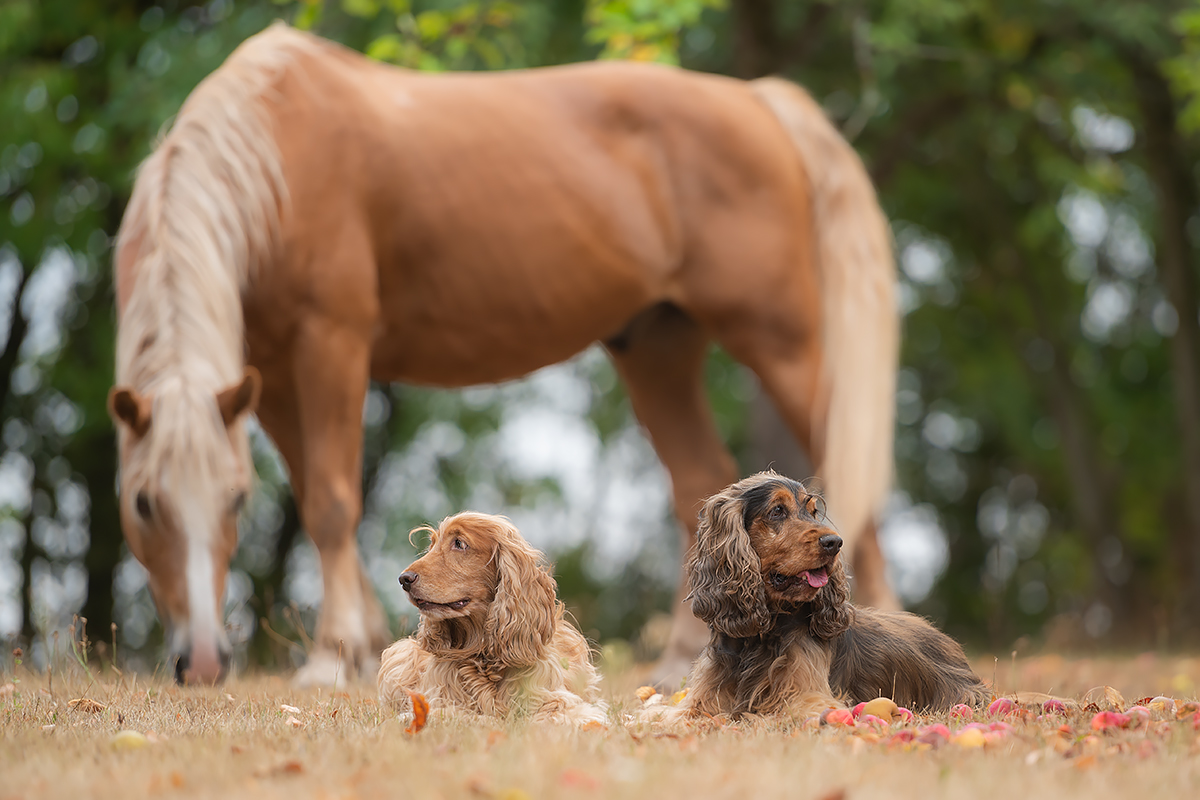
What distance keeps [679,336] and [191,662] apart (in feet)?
10.9

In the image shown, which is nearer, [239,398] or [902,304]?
[239,398]

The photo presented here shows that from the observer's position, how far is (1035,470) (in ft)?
61.4

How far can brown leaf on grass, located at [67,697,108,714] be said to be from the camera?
3654 mm

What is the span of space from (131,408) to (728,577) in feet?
7.78

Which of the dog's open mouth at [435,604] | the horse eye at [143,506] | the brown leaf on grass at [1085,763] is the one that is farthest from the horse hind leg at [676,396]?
the brown leaf on grass at [1085,763]

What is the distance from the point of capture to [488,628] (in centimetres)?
350

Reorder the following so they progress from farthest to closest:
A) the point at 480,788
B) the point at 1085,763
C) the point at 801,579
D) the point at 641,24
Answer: the point at 641,24
the point at 801,579
the point at 1085,763
the point at 480,788

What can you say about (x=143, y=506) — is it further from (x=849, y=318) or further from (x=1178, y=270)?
(x=1178, y=270)

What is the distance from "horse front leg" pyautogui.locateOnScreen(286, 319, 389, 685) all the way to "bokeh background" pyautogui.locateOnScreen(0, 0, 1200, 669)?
2.97ft

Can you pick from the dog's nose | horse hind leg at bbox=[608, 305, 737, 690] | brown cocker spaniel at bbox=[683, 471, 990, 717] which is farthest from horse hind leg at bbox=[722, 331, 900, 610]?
the dog's nose

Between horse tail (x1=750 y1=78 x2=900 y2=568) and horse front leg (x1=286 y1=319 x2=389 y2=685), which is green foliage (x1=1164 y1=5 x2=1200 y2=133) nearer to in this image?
horse tail (x1=750 y1=78 x2=900 y2=568)

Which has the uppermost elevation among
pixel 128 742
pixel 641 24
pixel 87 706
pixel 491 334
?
pixel 641 24

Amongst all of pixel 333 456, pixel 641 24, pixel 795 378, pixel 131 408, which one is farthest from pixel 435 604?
pixel 641 24

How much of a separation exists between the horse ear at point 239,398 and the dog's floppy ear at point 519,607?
142 centimetres
